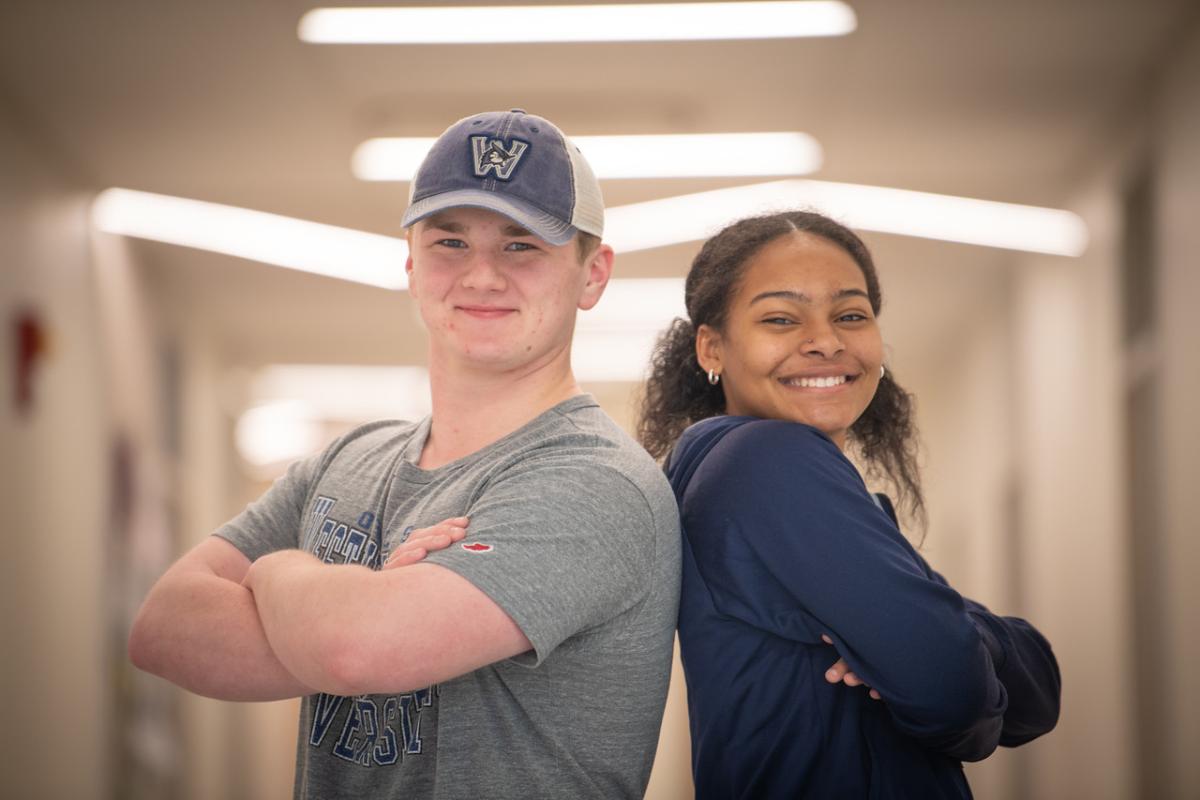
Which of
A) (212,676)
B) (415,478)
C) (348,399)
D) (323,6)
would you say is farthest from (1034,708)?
(348,399)

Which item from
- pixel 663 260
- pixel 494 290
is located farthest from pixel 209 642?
pixel 663 260

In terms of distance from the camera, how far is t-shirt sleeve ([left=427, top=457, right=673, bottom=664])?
1572 millimetres

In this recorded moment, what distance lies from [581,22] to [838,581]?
3.39 meters

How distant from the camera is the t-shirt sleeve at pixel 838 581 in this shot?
169 centimetres

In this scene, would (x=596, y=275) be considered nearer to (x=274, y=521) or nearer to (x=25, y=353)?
(x=274, y=521)

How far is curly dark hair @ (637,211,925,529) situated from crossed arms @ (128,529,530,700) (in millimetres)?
747

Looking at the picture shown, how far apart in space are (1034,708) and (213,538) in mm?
1247

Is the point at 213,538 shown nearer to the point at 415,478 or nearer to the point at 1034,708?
the point at 415,478

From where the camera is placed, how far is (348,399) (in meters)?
11.6

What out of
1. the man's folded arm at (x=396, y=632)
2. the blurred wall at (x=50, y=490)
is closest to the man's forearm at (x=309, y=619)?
the man's folded arm at (x=396, y=632)

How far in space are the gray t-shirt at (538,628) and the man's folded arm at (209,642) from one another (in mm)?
141

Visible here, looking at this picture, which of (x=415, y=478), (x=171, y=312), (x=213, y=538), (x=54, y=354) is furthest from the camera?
(x=171, y=312)

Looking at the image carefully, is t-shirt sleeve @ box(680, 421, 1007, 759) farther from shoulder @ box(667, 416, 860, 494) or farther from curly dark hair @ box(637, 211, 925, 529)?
curly dark hair @ box(637, 211, 925, 529)

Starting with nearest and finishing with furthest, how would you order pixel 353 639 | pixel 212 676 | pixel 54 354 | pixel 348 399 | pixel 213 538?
pixel 353 639 → pixel 212 676 → pixel 213 538 → pixel 54 354 → pixel 348 399
